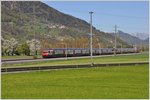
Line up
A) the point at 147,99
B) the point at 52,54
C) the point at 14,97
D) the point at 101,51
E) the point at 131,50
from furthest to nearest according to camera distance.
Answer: the point at 131,50 < the point at 101,51 < the point at 52,54 < the point at 14,97 < the point at 147,99

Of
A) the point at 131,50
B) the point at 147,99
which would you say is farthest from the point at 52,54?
the point at 147,99

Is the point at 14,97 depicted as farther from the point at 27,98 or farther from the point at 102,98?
the point at 102,98

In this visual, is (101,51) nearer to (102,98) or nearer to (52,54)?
(52,54)

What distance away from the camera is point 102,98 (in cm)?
2155

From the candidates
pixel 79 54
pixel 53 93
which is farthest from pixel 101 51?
pixel 53 93

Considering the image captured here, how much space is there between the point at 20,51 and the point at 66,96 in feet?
370

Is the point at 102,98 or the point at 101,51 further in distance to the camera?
the point at 101,51

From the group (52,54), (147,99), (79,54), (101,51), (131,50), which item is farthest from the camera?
(131,50)

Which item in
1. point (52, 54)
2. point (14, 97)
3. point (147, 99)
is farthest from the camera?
point (52, 54)

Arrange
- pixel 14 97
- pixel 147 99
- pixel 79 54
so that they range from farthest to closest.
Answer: pixel 79 54
pixel 14 97
pixel 147 99

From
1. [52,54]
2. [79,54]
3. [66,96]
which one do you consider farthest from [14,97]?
[79,54]

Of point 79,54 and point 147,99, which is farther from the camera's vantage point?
point 79,54

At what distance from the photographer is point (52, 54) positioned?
114m

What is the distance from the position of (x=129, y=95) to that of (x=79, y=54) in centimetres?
10604
